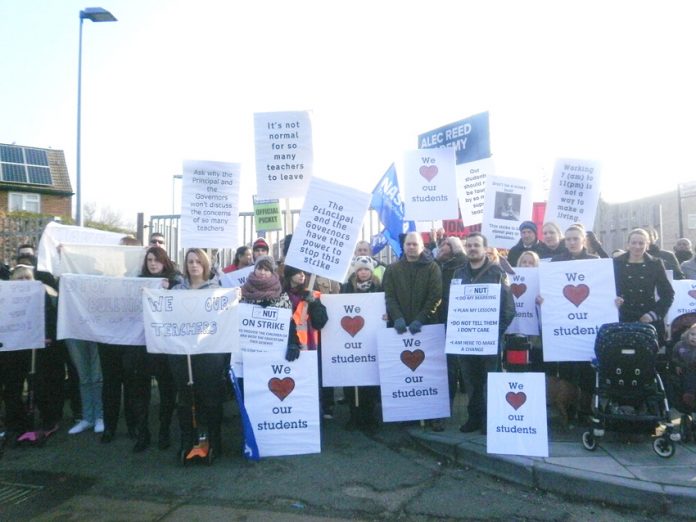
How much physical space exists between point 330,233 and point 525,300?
2.38 m

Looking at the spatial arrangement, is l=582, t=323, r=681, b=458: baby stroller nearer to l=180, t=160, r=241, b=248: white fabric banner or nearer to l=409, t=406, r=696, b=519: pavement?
l=409, t=406, r=696, b=519: pavement

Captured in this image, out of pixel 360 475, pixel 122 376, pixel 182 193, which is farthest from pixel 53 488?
pixel 182 193

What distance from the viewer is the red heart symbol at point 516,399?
18.3 feet

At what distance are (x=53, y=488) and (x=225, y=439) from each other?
6.05 ft

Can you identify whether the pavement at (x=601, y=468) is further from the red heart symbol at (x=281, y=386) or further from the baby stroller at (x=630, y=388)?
the red heart symbol at (x=281, y=386)

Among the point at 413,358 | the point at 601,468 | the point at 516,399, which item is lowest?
the point at 601,468

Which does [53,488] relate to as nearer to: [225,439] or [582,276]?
[225,439]

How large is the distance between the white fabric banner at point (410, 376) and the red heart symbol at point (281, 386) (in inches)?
42.7

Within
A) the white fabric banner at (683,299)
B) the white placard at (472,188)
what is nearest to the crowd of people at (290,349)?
the white fabric banner at (683,299)

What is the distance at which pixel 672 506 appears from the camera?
177 inches

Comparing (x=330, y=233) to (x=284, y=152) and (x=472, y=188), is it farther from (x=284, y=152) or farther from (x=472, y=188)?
(x=472, y=188)

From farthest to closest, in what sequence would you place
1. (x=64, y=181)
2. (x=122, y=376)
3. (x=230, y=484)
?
1. (x=64, y=181)
2. (x=122, y=376)
3. (x=230, y=484)

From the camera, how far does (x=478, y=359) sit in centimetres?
633

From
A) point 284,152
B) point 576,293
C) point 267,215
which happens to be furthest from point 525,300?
point 267,215
